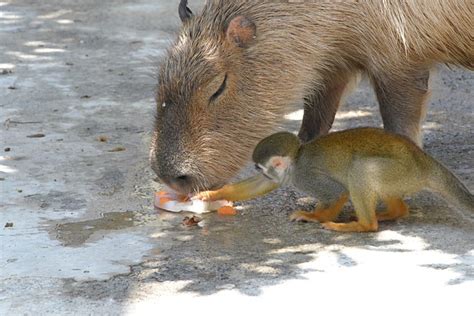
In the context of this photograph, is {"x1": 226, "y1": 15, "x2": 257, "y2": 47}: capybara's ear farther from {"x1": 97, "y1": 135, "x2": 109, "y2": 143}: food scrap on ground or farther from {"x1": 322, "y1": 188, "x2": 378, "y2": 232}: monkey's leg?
{"x1": 97, "y1": 135, "x2": 109, "y2": 143}: food scrap on ground

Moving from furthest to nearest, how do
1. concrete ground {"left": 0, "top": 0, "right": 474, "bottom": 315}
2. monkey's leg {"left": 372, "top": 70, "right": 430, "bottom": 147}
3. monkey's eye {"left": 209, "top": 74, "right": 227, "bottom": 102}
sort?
monkey's leg {"left": 372, "top": 70, "right": 430, "bottom": 147} → monkey's eye {"left": 209, "top": 74, "right": 227, "bottom": 102} → concrete ground {"left": 0, "top": 0, "right": 474, "bottom": 315}

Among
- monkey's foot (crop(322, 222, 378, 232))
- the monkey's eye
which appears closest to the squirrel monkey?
monkey's foot (crop(322, 222, 378, 232))

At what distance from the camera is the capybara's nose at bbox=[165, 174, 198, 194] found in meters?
5.88

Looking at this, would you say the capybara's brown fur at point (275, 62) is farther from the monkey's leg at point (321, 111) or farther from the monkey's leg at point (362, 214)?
the monkey's leg at point (362, 214)

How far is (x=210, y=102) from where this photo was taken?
6090 mm

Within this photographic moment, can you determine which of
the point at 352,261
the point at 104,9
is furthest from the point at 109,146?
the point at 104,9

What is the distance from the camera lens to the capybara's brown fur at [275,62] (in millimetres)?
6039

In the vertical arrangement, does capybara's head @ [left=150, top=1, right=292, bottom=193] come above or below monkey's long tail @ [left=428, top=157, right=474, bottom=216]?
above

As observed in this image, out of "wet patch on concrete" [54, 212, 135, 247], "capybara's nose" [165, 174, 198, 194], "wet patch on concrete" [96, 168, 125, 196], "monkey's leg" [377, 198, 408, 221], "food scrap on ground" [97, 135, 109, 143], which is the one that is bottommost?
"wet patch on concrete" [54, 212, 135, 247]

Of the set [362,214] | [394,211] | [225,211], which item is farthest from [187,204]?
[394,211]

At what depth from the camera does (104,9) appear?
Result: 37.0ft

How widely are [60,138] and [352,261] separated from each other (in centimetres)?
289

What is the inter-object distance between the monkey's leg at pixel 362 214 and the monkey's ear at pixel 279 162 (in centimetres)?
36

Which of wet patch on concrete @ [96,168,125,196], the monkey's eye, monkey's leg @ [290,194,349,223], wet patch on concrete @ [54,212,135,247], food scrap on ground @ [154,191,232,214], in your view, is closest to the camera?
Result: wet patch on concrete @ [54,212,135,247]
